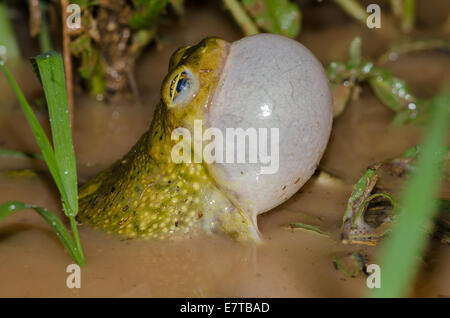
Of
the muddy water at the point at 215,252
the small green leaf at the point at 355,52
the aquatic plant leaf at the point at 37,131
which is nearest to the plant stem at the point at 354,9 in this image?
the small green leaf at the point at 355,52

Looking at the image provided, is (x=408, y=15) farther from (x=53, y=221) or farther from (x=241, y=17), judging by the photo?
(x=53, y=221)

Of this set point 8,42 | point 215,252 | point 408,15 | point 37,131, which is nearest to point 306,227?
point 215,252

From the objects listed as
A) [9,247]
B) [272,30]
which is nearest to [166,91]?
[9,247]

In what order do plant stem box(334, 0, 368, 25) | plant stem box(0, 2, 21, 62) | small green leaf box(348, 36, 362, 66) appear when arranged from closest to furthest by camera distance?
small green leaf box(348, 36, 362, 66) < plant stem box(334, 0, 368, 25) < plant stem box(0, 2, 21, 62)

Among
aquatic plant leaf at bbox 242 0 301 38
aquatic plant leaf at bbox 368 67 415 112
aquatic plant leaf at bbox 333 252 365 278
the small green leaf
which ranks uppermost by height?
aquatic plant leaf at bbox 242 0 301 38

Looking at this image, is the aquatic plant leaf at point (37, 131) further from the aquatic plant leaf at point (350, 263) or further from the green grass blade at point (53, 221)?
the aquatic plant leaf at point (350, 263)

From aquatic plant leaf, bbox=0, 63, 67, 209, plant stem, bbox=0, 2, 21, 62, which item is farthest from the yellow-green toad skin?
plant stem, bbox=0, 2, 21, 62

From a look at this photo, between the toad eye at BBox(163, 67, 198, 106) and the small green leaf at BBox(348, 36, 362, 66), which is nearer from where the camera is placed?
the toad eye at BBox(163, 67, 198, 106)

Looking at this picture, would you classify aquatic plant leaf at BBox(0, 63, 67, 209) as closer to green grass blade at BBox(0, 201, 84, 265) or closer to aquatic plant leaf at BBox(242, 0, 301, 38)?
green grass blade at BBox(0, 201, 84, 265)
